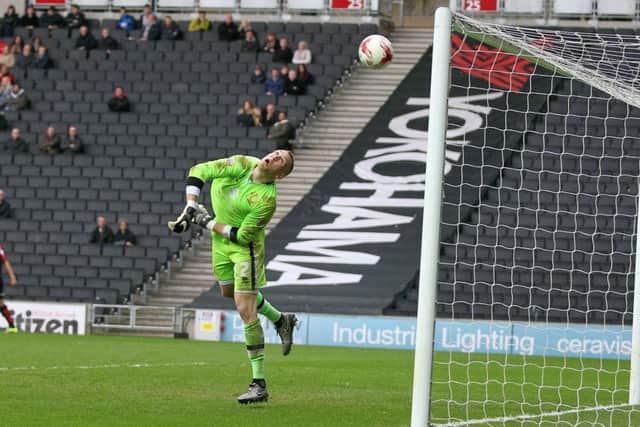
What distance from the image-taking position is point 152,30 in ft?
103

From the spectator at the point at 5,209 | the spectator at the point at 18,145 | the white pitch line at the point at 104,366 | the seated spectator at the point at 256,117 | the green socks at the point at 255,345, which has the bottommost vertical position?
the white pitch line at the point at 104,366

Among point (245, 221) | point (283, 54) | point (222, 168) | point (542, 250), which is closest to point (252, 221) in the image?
point (245, 221)

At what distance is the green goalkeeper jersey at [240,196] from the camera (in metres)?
10.1

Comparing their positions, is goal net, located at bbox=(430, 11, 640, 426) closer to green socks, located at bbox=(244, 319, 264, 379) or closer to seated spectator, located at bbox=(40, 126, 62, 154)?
green socks, located at bbox=(244, 319, 264, 379)

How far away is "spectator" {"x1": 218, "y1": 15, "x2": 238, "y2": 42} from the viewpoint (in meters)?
31.0

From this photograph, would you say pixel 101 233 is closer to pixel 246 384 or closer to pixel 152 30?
pixel 152 30

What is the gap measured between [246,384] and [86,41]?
21.2 m

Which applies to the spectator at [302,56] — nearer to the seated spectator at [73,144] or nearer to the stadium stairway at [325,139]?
the stadium stairway at [325,139]

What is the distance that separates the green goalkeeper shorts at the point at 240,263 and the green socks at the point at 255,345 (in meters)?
0.29

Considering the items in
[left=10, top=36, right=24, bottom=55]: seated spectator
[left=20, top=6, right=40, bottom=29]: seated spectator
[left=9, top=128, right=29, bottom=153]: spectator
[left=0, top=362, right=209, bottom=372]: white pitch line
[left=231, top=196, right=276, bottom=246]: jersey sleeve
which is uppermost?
[left=20, top=6, right=40, bottom=29]: seated spectator

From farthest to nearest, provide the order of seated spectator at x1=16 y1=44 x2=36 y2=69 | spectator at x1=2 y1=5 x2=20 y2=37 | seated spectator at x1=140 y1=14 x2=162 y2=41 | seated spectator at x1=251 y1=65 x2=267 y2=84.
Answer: spectator at x1=2 y1=5 x2=20 y2=37, seated spectator at x1=140 y1=14 x2=162 y2=41, seated spectator at x1=16 y1=44 x2=36 y2=69, seated spectator at x1=251 y1=65 x2=267 y2=84

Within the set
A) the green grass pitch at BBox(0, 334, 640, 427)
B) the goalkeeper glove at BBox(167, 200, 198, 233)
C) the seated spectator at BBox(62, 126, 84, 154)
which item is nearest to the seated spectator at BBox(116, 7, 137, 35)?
the seated spectator at BBox(62, 126, 84, 154)

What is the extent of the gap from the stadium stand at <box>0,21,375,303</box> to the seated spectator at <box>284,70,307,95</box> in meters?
0.20

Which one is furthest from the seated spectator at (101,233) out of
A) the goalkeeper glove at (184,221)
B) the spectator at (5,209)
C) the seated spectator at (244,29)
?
the goalkeeper glove at (184,221)
